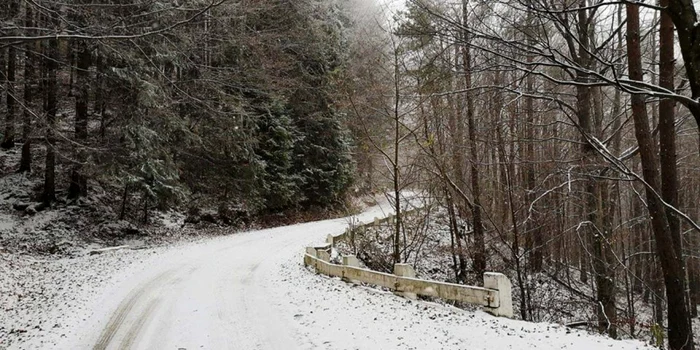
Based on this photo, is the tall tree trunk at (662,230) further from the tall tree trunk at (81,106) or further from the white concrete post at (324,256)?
the tall tree trunk at (81,106)

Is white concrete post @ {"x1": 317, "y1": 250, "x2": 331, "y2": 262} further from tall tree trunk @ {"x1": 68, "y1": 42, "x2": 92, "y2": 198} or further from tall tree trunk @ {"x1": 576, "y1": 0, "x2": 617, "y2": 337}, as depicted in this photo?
tall tree trunk @ {"x1": 68, "y1": 42, "x2": 92, "y2": 198}

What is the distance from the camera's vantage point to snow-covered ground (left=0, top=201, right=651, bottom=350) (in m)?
5.96

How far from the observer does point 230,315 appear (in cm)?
742

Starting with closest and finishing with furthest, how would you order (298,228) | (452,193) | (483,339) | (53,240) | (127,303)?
(483,339), (127,303), (452,193), (53,240), (298,228)

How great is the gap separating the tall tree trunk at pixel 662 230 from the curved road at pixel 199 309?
19.1ft

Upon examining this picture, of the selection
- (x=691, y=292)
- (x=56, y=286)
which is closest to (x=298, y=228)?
(x=56, y=286)

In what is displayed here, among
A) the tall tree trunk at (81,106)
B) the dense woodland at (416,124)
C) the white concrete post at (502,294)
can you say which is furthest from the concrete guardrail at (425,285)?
the tall tree trunk at (81,106)

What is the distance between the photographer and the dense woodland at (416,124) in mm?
7242

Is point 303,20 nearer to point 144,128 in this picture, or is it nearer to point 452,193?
point 144,128

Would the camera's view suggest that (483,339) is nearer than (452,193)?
Yes

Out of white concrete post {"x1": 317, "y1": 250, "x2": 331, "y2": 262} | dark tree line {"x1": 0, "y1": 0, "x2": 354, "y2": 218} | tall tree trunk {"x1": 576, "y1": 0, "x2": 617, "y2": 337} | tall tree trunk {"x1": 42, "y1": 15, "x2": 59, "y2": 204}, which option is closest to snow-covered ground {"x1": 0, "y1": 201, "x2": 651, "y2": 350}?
white concrete post {"x1": 317, "y1": 250, "x2": 331, "y2": 262}

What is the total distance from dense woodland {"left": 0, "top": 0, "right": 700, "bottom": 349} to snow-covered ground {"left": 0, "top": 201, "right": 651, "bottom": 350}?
2.72 metres

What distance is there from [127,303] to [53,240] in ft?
33.8

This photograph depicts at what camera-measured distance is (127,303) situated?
A: 27.7ft
